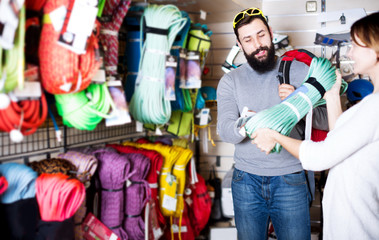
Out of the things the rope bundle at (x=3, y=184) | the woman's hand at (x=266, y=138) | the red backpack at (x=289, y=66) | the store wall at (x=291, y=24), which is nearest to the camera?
the rope bundle at (x=3, y=184)

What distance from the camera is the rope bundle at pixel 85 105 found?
1.52m

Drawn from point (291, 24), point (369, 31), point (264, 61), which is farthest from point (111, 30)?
point (291, 24)

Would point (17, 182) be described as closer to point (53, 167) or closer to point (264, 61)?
point (53, 167)

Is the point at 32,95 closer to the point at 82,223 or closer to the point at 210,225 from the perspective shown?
the point at 82,223

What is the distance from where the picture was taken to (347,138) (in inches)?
46.7

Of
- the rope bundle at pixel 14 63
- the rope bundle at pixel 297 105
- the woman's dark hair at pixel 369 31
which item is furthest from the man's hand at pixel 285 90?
the rope bundle at pixel 14 63

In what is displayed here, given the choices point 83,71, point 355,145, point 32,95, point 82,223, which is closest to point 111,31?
point 83,71

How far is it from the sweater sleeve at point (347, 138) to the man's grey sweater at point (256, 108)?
494 millimetres

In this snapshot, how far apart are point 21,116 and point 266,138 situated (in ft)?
3.14

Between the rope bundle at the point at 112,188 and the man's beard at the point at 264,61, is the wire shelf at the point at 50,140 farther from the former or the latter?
the man's beard at the point at 264,61

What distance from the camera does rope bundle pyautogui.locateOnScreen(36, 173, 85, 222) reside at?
1.38 metres

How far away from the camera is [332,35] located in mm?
Result: 3170

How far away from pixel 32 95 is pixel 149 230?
1.27 metres

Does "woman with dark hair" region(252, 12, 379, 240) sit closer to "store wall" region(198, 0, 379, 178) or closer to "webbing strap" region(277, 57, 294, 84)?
"webbing strap" region(277, 57, 294, 84)
